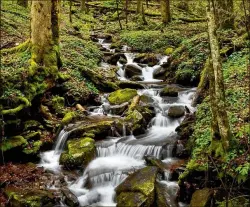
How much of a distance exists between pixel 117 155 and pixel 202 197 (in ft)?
12.7

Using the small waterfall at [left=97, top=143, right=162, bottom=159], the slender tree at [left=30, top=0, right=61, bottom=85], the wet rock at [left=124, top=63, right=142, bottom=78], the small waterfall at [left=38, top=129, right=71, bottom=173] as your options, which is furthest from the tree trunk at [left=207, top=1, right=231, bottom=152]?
the wet rock at [left=124, top=63, right=142, bottom=78]

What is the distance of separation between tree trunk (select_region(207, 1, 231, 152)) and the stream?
1956mm

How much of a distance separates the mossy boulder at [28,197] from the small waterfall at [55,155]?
1.59m

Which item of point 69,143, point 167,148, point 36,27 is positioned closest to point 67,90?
point 36,27

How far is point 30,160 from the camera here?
10336 mm

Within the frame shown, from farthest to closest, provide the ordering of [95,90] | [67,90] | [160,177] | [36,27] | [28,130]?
[95,90] < [67,90] < [36,27] < [28,130] < [160,177]

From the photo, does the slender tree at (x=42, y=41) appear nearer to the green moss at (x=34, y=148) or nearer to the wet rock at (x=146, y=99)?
the green moss at (x=34, y=148)

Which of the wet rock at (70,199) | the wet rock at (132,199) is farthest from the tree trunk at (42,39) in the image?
the wet rock at (132,199)

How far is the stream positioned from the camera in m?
8.94

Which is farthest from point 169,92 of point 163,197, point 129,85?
point 163,197

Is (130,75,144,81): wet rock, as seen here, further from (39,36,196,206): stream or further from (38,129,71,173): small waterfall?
(38,129,71,173): small waterfall

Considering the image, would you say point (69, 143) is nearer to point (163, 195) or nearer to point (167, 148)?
point (167, 148)

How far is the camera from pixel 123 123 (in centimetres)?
1212

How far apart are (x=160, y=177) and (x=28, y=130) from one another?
462 centimetres
